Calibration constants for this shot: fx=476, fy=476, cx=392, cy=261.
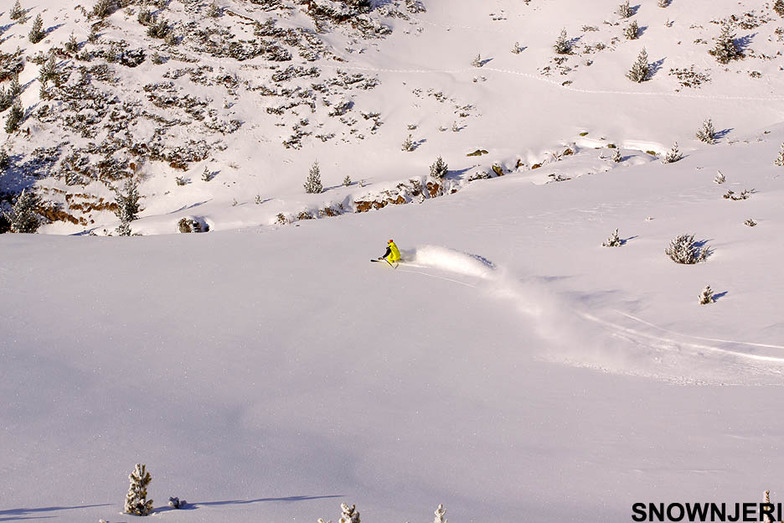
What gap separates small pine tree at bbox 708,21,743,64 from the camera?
886 inches

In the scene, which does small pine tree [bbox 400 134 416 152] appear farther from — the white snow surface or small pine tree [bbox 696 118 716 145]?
small pine tree [bbox 696 118 716 145]

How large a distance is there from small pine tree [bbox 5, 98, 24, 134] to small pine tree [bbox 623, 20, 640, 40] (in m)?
29.0

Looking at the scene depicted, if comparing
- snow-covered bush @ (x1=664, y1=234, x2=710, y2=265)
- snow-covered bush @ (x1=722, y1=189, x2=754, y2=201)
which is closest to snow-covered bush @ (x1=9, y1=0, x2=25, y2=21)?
snow-covered bush @ (x1=664, y1=234, x2=710, y2=265)

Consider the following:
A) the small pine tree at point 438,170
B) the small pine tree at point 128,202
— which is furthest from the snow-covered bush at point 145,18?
the small pine tree at point 438,170

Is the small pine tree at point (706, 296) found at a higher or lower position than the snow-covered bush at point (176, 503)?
higher

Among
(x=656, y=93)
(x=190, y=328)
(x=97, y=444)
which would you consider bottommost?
(x=97, y=444)

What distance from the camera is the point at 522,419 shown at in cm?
438

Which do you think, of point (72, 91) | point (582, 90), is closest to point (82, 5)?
point (72, 91)

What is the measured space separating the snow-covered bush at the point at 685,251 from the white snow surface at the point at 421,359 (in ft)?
0.44

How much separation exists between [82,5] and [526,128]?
24.0m

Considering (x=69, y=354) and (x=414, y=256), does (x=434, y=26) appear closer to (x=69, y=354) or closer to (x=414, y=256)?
(x=414, y=256)

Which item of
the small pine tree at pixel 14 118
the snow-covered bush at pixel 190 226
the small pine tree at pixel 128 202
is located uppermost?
the small pine tree at pixel 14 118

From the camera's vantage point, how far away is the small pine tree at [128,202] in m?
16.6

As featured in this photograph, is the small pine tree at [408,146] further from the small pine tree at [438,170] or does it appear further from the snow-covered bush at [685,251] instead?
the snow-covered bush at [685,251]
